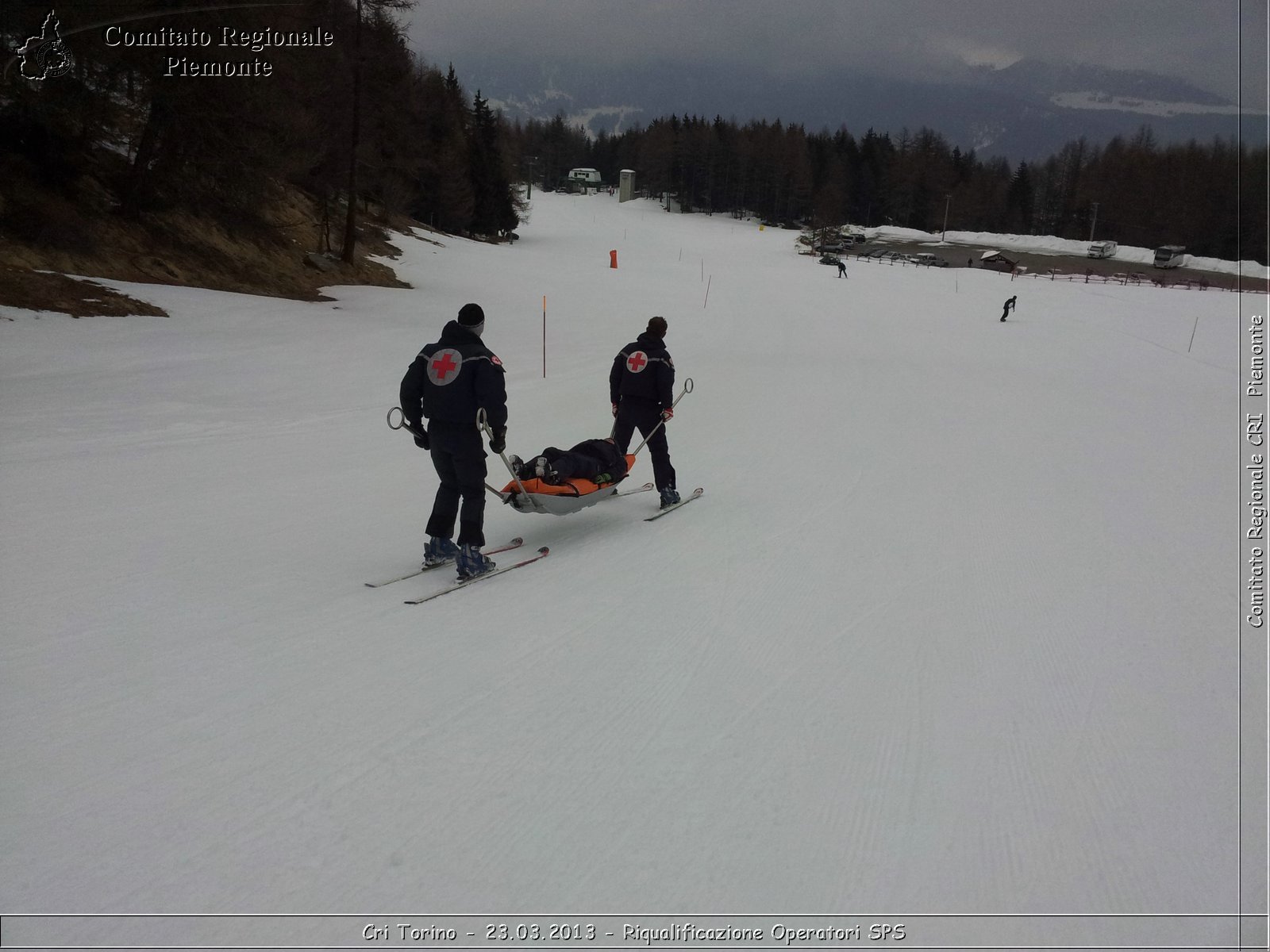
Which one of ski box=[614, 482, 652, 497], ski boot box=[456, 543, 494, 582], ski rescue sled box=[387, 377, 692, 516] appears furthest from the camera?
ski box=[614, 482, 652, 497]

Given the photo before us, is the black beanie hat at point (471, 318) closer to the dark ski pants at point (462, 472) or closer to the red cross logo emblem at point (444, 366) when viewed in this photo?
the red cross logo emblem at point (444, 366)

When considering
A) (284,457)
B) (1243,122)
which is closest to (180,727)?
(284,457)

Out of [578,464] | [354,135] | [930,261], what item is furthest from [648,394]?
[930,261]

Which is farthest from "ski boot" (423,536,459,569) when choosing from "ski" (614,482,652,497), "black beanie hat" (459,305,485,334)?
"ski" (614,482,652,497)

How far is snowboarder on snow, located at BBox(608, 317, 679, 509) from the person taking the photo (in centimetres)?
829

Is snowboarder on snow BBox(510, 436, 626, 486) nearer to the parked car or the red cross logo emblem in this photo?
the red cross logo emblem

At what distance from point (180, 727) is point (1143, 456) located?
1214cm

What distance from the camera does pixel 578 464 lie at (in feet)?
24.9

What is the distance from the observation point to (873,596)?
247 inches

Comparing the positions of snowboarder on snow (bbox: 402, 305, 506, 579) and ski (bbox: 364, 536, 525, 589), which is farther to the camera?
ski (bbox: 364, 536, 525, 589)

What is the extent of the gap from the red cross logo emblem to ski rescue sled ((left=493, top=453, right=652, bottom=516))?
1198 mm

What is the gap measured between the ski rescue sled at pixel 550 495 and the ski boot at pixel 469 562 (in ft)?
2.17

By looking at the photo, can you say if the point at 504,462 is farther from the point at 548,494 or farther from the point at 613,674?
the point at 613,674

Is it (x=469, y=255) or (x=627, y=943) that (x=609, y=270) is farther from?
(x=627, y=943)
